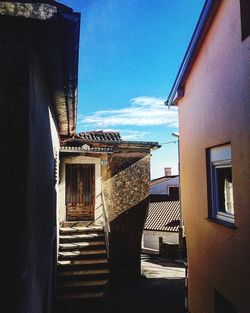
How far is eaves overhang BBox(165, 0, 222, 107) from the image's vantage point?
17.9ft

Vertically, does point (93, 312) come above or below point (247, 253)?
below

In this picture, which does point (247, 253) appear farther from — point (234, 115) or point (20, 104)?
point (20, 104)

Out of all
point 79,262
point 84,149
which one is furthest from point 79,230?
point 84,149

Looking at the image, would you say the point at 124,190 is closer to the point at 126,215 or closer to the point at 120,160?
the point at 126,215

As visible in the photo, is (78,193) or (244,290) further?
(78,193)

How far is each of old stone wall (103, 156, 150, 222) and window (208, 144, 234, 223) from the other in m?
8.52

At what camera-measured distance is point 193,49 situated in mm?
6496

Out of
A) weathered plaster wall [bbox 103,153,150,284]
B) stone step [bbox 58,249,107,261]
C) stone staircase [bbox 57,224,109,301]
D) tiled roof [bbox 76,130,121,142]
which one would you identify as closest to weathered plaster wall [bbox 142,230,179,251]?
weathered plaster wall [bbox 103,153,150,284]

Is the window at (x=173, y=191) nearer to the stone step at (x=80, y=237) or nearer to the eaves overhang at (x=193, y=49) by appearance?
the stone step at (x=80, y=237)

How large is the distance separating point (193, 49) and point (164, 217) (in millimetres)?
22863

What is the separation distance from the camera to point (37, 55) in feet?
11.6

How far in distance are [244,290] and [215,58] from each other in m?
3.92

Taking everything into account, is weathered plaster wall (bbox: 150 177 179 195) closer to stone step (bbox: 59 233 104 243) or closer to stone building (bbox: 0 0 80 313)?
stone step (bbox: 59 233 104 243)

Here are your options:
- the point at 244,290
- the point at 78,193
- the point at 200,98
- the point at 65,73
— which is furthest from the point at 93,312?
the point at 65,73
